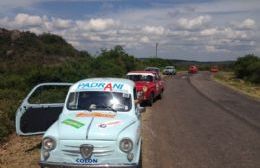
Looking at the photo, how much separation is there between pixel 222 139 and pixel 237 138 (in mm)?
486

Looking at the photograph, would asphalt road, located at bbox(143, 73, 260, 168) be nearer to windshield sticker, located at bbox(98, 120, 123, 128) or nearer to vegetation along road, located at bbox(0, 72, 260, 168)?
vegetation along road, located at bbox(0, 72, 260, 168)

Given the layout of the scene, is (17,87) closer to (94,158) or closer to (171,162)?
(171,162)

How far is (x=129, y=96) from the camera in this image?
34.1 feet

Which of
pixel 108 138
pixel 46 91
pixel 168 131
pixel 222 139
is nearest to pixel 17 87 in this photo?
pixel 46 91

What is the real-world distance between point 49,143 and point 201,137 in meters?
7.07

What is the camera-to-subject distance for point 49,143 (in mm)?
8312

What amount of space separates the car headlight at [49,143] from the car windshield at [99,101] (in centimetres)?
170

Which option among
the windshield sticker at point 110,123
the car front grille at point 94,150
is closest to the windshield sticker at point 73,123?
the windshield sticker at point 110,123

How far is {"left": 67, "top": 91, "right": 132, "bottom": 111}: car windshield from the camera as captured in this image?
9.99 m

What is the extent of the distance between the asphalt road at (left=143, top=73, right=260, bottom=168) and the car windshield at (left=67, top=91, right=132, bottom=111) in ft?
4.79

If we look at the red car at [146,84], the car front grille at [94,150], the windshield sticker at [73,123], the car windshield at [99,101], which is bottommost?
the red car at [146,84]

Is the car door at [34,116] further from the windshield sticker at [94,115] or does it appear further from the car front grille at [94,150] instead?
the car front grille at [94,150]

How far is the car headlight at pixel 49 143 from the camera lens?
27.1ft

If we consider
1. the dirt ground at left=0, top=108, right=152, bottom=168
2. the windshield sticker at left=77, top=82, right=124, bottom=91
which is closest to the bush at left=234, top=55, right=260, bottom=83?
the dirt ground at left=0, top=108, right=152, bottom=168
